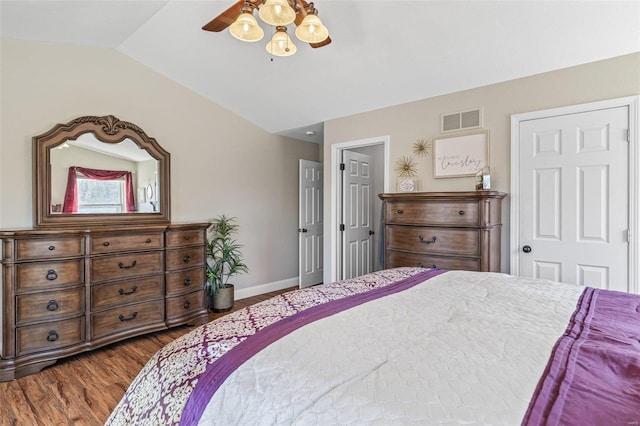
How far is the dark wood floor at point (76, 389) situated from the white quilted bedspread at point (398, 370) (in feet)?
5.77

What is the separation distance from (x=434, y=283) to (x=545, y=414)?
1031 mm

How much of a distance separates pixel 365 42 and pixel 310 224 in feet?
8.91

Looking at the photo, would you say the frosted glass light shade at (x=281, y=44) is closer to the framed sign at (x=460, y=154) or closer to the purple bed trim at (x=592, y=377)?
the framed sign at (x=460, y=154)

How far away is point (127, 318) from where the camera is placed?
2961 mm

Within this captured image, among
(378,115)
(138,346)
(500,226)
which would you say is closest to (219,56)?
(378,115)

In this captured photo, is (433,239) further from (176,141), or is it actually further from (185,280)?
(176,141)

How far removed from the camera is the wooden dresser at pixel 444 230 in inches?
104

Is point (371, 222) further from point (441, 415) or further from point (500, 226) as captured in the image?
point (441, 415)

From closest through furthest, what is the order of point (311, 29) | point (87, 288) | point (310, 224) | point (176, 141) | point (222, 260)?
point (311, 29) < point (87, 288) < point (176, 141) < point (222, 260) < point (310, 224)

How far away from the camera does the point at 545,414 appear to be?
62 centimetres

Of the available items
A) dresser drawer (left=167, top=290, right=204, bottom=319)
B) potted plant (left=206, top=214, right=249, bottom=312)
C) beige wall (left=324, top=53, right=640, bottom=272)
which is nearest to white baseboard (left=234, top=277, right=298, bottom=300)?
potted plant (left=206, top=214, right=249, bottom=312)

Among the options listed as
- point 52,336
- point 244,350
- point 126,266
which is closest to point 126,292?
point 126,266

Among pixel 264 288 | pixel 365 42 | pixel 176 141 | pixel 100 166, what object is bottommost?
pixel 264 288

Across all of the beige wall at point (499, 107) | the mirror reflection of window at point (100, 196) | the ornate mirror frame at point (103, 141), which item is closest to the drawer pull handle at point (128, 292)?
the ornate mirror frame at point (103, 141)
